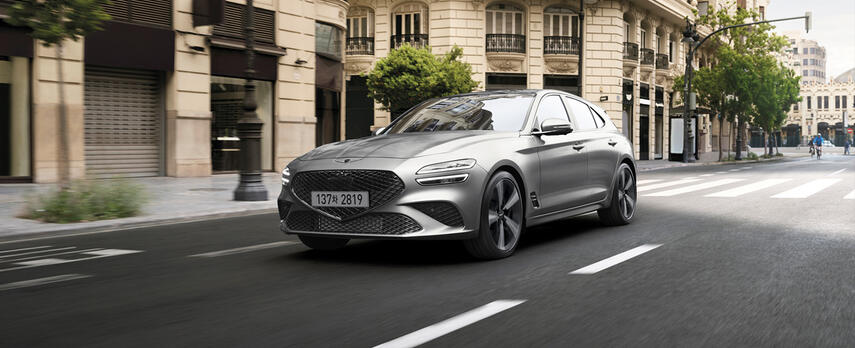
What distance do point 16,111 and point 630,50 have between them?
101ft

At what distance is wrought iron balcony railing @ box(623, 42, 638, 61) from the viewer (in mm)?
40156

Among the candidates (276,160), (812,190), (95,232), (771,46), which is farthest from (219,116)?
(771,46)

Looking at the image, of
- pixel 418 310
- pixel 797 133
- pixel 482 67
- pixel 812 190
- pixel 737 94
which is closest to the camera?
pixel 418 310

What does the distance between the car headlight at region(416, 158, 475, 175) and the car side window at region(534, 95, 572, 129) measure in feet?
4.50

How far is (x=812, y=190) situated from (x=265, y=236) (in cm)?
1152

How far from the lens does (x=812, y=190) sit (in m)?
15.5

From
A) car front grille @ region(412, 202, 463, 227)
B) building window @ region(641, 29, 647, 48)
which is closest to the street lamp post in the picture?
car front grille @ region(412, 202, 463, 227)

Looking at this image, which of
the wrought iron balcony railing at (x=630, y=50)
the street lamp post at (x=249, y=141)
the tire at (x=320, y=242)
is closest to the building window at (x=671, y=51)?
the wrought iron balcony railing at (x=630, y=50)

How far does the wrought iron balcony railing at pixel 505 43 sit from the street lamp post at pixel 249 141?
24.6 metres

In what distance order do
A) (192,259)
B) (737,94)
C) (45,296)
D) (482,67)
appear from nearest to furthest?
(45,296) < (192,259) < (482,67) < (737,94)

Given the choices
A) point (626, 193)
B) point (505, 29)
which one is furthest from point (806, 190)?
point (505, 29)

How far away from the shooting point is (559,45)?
3772cm

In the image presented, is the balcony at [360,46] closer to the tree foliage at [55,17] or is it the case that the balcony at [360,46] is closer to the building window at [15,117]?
the building window at [15,117]

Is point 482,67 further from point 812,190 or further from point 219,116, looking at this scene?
point 812,190
